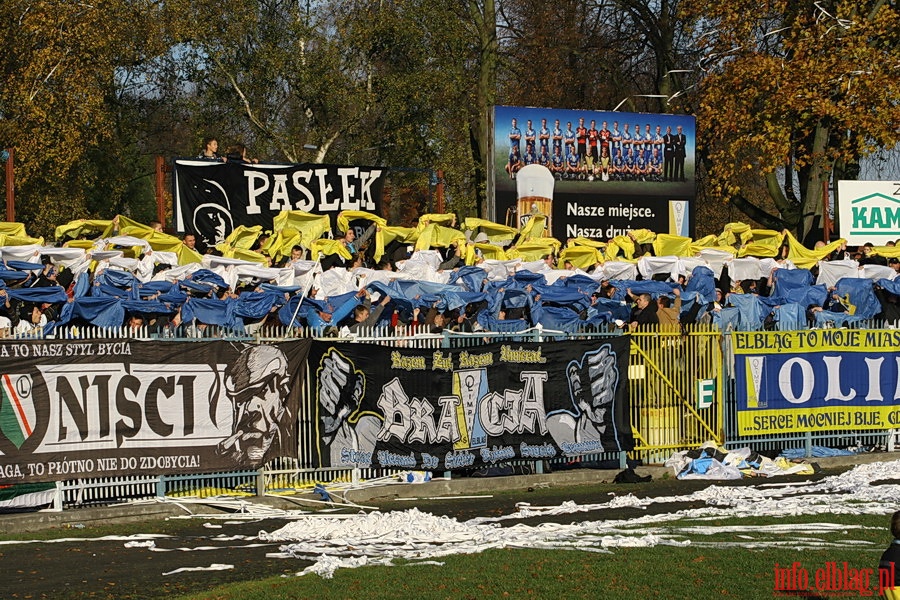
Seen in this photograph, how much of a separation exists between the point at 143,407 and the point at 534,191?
43.8 feet

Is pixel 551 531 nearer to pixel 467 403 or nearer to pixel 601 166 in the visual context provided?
pixel 467 403

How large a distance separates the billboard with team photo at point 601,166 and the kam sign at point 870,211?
11.4 feet

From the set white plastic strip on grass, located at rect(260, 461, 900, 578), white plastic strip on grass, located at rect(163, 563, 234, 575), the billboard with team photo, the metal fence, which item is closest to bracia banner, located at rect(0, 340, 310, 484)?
the metal fence

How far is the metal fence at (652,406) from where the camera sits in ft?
54.9

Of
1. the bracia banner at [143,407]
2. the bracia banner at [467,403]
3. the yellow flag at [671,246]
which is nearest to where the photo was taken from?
the bracia banner at [143,407]

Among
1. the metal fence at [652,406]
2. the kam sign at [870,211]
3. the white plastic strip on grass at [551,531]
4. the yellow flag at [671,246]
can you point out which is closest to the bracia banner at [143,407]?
the metal fence at [652,406]

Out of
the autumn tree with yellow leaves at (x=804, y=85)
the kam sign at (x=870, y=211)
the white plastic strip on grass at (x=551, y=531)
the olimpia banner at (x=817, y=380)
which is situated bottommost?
the white plastic strip on grass at (x=551, y=531)

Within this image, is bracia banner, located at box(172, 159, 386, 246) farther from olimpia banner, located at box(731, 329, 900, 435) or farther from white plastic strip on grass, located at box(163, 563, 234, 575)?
white plastic strip on grass, located at box(163, 563, 234, 575)

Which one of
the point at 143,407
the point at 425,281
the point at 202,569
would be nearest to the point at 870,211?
the point at 425,281

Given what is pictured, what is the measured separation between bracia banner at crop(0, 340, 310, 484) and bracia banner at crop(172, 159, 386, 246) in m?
6.66

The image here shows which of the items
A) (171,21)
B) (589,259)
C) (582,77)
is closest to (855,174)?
(582,77)

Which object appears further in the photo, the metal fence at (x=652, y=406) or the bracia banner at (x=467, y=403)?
the bracia banner at (x=467, y=403)

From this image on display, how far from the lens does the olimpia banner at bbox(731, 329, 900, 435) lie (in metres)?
20.3

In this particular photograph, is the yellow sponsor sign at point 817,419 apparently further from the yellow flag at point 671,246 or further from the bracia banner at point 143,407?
the bracia banner at point 143,407
